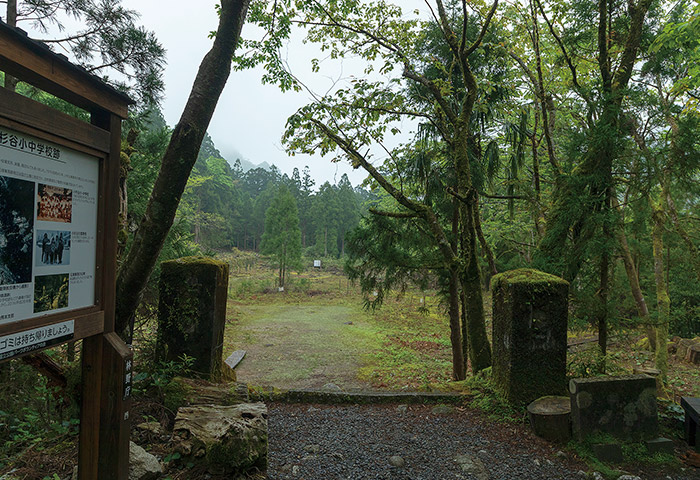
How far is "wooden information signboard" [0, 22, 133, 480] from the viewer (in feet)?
5.25

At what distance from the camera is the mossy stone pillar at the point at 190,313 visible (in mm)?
4047

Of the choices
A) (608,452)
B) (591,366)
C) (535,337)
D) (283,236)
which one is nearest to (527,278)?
(535,337)

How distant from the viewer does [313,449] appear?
129 inches

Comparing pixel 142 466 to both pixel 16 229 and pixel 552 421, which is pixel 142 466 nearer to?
pixel 16 229

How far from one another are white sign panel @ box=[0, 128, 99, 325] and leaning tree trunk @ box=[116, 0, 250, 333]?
0.90 metres

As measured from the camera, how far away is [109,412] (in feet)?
6.99

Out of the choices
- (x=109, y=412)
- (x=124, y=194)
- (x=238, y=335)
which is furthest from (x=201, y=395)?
(x=238, y=335)

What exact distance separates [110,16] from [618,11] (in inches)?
295

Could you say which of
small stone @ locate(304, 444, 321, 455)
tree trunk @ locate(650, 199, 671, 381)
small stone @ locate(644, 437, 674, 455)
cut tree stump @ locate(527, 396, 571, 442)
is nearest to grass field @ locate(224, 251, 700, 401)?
tree trunk @ locate(650, 199, 671, 381)

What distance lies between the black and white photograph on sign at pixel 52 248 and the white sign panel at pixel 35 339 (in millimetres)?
320

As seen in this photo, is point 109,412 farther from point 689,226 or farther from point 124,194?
point 689,226

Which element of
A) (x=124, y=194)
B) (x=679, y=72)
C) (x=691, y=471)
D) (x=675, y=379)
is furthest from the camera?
(x=675, y=379)

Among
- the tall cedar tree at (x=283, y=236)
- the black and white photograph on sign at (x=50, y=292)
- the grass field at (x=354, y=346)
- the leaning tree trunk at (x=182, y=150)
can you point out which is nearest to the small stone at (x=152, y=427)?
the leaning tree trunk at (x=182, y=150)

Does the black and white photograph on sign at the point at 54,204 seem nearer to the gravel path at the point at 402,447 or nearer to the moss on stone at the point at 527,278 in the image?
the gravel path at the point at 402,447
